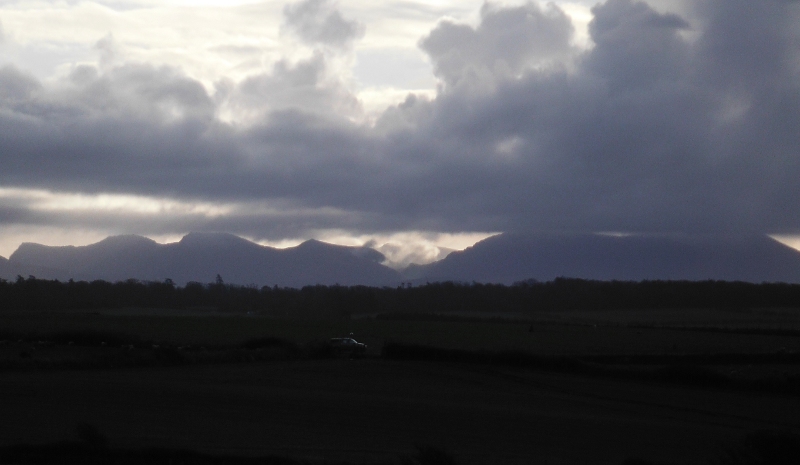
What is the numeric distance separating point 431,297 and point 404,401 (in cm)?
14776

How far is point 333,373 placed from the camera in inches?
1884

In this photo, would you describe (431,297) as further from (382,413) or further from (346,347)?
(382,413)

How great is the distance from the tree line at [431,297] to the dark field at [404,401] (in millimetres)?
88045

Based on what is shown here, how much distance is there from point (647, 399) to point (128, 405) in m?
25.7

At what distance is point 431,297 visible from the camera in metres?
184

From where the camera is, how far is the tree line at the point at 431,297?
158750 millimetres

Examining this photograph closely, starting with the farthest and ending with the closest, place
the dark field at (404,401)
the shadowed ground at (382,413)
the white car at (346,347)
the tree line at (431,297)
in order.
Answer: the tree line at (431,297) < the white car at (346,347) < the dark field at (404,401) < the shadowed ground at (382,413)

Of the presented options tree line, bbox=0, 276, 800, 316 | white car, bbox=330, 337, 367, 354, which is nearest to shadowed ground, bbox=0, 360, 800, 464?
white car, bbox=330, 337, 367, 354

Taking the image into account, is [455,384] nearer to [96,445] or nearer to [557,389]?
[557,389]

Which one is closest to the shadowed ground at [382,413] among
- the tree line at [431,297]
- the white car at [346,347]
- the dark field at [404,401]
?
the dark field at [404,401]

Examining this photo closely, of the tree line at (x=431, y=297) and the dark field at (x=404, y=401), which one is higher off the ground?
the tree line at (x=431, y=297)

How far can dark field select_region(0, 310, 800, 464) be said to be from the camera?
2447 centimetres

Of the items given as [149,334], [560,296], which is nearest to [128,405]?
[149,334]

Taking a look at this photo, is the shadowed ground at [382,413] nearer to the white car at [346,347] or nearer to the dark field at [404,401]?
the dark field at [404,401]
